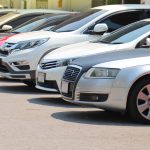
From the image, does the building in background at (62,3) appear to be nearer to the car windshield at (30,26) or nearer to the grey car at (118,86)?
the car windshield at (30,26)

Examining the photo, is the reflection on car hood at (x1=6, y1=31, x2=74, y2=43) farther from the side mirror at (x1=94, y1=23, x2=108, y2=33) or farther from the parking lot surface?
the parking lot surface

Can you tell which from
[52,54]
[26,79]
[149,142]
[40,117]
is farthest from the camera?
[26,79]

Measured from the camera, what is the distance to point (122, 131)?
8.53 m

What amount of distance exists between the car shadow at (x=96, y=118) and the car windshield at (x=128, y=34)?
174cm

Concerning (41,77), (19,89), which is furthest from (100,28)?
(19,89)

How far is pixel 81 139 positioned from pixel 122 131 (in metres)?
0.83

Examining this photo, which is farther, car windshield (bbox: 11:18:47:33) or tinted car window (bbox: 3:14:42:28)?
tinted car window (bbox: 3:14:42:28)

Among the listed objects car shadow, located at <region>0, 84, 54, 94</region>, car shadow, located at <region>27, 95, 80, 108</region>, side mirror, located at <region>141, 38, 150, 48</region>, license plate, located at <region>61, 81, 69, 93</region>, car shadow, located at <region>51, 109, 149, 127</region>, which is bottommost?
car shadow, located at <region>0, 84, 54, 94</region>

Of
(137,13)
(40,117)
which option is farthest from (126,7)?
(40,117)

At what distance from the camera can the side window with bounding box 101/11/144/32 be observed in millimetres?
13430

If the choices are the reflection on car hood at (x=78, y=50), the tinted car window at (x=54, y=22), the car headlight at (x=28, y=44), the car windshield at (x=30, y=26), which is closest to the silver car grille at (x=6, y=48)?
the car headlight at (x=28, y=44)

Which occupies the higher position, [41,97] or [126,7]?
[126,7]

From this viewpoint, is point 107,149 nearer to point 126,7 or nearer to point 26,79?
point 26,79

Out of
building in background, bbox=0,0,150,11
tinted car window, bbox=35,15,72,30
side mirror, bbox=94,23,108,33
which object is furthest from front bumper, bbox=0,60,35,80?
building in background, bbox=0,0,150,11
